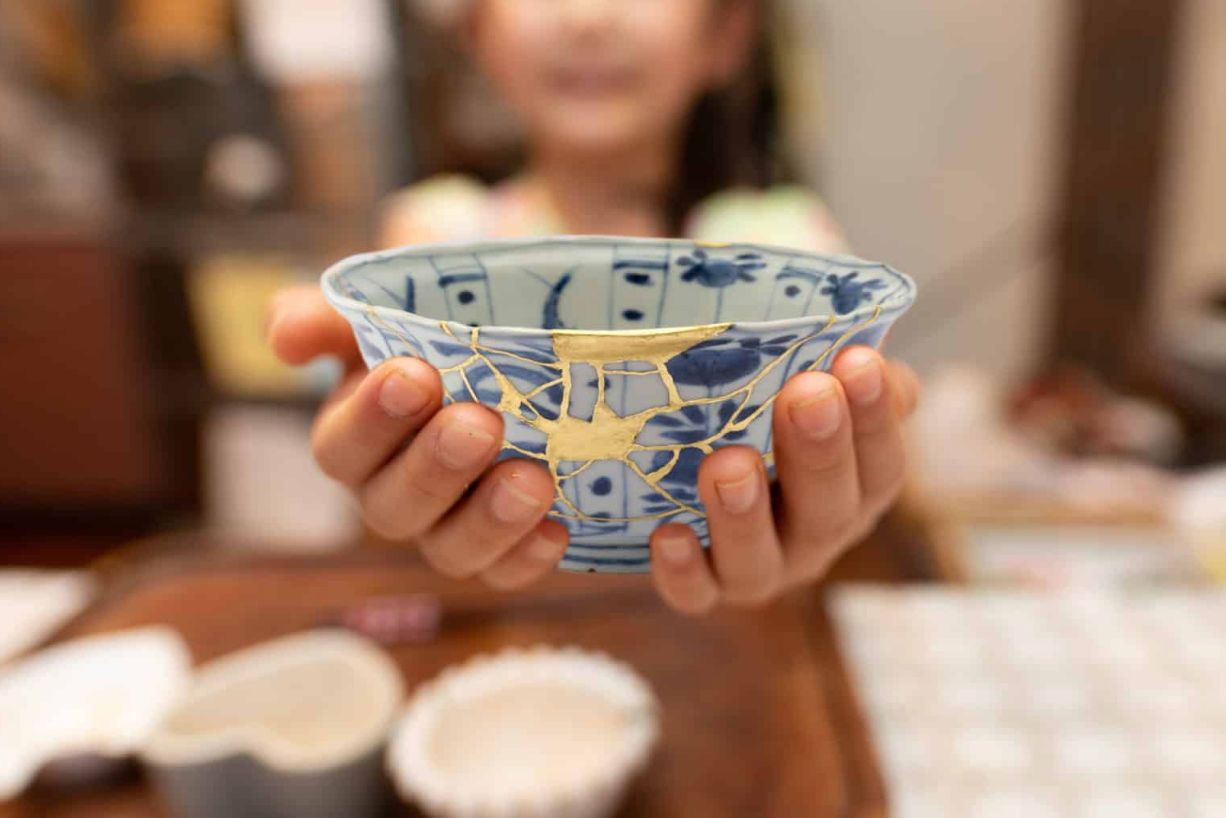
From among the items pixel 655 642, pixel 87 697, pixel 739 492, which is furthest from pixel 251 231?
pixel 739 492

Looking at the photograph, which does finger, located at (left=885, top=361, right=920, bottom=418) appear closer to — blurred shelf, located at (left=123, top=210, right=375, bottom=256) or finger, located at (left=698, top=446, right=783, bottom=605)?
finger, located at (left=698, top=446, right=783, bottom=605)

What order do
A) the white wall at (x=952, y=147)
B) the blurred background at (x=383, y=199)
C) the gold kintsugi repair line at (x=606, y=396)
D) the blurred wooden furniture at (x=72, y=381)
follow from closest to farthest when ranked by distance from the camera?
the gold kintsugi repair line at (x=606, y=396)
the blurred background at (x=383, y=199)
the white wall at (x=952, y=147)
the blurred wooden furniture at (x=72, y=381)

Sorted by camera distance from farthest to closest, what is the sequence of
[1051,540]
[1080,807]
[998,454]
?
[998,454] → [1051,540] → [1080,807]

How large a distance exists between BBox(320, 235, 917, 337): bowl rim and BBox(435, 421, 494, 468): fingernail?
4 centimetres

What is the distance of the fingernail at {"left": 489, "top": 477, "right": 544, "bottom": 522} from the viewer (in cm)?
33

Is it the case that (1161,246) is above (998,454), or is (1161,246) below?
above

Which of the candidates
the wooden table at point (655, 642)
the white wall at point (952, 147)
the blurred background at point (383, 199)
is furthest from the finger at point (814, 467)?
the white wall at point (952, 147)

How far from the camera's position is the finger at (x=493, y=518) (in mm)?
330

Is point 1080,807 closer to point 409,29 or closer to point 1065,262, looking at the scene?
point 1065,262

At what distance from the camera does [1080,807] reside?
A: 54 cm

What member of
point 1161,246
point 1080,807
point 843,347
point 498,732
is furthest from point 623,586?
point 1161,246

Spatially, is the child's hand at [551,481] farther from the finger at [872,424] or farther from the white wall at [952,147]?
the white wall at [952,147]

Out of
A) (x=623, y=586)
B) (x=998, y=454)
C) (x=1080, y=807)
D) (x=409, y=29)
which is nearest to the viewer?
(x=1080, y=807)

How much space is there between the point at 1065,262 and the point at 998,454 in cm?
75
